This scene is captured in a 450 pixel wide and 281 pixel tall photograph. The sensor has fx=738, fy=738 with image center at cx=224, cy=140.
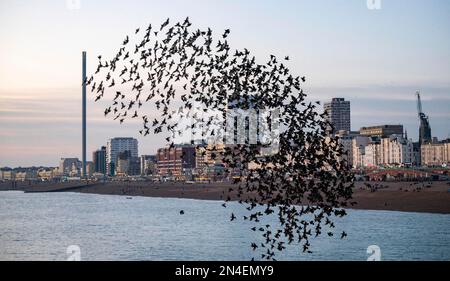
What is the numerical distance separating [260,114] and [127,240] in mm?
50199

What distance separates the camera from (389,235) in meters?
60.8

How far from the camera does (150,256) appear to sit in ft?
162

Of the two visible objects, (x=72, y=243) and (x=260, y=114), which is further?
(x=72, y=243)

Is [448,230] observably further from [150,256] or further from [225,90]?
[225,90]

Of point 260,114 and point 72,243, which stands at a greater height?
point 260,114

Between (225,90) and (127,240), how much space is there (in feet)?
165

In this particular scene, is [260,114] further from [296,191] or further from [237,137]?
[296,191]
